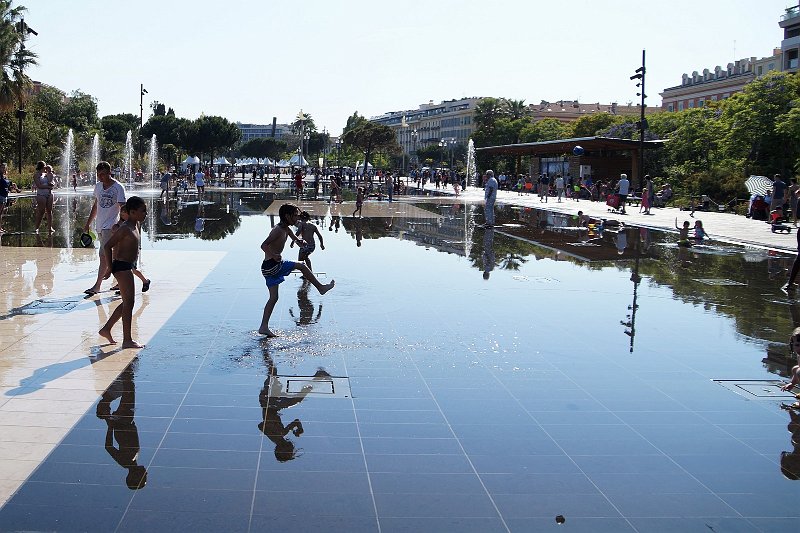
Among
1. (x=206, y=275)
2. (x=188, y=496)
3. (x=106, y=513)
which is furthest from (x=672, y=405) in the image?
(x=206, y=275)

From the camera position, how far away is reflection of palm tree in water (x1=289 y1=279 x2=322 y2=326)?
386 inches

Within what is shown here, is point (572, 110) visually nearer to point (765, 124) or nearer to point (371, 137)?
point (371, 137)

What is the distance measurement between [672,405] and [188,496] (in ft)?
12.8

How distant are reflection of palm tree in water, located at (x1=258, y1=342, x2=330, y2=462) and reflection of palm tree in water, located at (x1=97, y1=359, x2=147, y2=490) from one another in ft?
2.74

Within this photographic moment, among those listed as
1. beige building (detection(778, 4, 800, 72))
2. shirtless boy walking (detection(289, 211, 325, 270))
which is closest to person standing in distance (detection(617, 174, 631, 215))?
shirtless boy walking (detection(289, 211, 325, 270))

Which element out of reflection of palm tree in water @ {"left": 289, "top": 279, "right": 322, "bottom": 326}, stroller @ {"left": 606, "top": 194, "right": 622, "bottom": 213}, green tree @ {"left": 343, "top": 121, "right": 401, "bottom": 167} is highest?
green tree @ {"left": 343, "top": 121, "right": 401, "bottom": 167}

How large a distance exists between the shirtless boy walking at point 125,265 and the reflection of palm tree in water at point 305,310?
210 centimetres

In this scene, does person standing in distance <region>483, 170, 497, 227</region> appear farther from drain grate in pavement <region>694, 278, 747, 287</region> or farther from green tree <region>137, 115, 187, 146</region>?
green tree <region>137, 115, 187, 146</region>

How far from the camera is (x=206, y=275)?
43.3 feet

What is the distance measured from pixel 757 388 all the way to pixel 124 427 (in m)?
5.15

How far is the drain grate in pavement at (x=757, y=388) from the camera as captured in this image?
7102mm

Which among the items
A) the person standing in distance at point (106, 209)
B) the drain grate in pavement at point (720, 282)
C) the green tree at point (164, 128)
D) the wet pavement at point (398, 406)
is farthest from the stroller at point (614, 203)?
the green tree at point (164, 128)

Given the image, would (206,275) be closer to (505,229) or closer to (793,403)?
(793,403)

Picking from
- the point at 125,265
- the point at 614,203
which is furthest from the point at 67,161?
the point at 125,265
